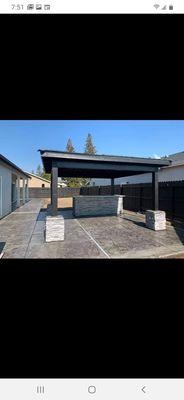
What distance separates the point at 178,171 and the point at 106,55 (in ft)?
43.3

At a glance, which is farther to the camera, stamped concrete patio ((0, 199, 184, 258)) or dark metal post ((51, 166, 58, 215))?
dark metal post ((51, 166, 58, 215))

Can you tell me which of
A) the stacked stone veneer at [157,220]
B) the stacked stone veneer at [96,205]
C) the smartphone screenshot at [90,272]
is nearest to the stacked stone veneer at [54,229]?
the stacked stone veneer at [157,220]

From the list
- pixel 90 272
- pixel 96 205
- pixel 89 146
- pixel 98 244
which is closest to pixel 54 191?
pixel 98 244

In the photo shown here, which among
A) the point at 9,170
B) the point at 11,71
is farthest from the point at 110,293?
the point at 9,170

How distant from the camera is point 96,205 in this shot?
12.5m

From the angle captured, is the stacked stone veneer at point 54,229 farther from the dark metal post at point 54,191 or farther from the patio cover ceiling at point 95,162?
the patio cover ceiling at point 95,162

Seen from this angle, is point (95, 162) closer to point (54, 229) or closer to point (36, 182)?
point (54, 229)

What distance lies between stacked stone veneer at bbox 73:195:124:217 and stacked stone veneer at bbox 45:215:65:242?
18.3 ft

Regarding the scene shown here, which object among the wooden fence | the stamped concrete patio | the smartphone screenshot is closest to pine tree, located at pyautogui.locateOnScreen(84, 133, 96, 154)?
the wooden fence

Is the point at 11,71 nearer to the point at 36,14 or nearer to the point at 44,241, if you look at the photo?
the point at 36,14

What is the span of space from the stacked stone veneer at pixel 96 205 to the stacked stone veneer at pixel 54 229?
558 cm

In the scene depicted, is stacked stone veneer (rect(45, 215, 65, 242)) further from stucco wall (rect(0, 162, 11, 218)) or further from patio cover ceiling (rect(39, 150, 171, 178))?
stucco wall (rect(0, 162, 11, 218))

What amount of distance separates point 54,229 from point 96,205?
649 cm

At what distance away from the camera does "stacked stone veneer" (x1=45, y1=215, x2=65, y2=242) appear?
6.16m
